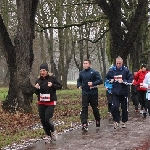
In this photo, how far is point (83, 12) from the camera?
3838 cm

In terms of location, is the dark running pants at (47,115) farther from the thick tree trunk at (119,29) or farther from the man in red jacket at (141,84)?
the thick tree trunk at (119,29)

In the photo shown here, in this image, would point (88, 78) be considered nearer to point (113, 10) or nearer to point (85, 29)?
point (113, 10)

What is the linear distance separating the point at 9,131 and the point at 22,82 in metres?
3.86

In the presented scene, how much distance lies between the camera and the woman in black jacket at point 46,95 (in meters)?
9.32

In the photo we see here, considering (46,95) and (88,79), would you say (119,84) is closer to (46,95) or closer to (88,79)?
(88,79)

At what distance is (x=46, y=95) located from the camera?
9.36m

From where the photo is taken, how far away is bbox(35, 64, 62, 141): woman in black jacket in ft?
30.6

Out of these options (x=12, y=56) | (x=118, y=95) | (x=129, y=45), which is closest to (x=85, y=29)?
(x=129, y=45)

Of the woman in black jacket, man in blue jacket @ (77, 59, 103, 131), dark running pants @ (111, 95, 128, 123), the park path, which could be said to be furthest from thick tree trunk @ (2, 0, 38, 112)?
the woman in black jacket

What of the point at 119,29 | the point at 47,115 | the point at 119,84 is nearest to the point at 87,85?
the point at 119,84

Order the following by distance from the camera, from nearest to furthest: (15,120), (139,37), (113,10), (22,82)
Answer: (15,120), (22,82), (113,10), (139,37)

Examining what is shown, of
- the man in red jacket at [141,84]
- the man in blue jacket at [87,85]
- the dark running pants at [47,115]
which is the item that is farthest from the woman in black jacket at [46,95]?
the man in red jacket at [141,84]

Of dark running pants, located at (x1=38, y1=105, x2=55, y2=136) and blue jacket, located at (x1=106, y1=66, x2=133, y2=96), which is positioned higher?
blue jacket, located at (x1=106, y1=66, x2=133, y2=96)

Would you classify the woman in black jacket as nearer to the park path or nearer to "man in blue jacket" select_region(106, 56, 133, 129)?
the park path
